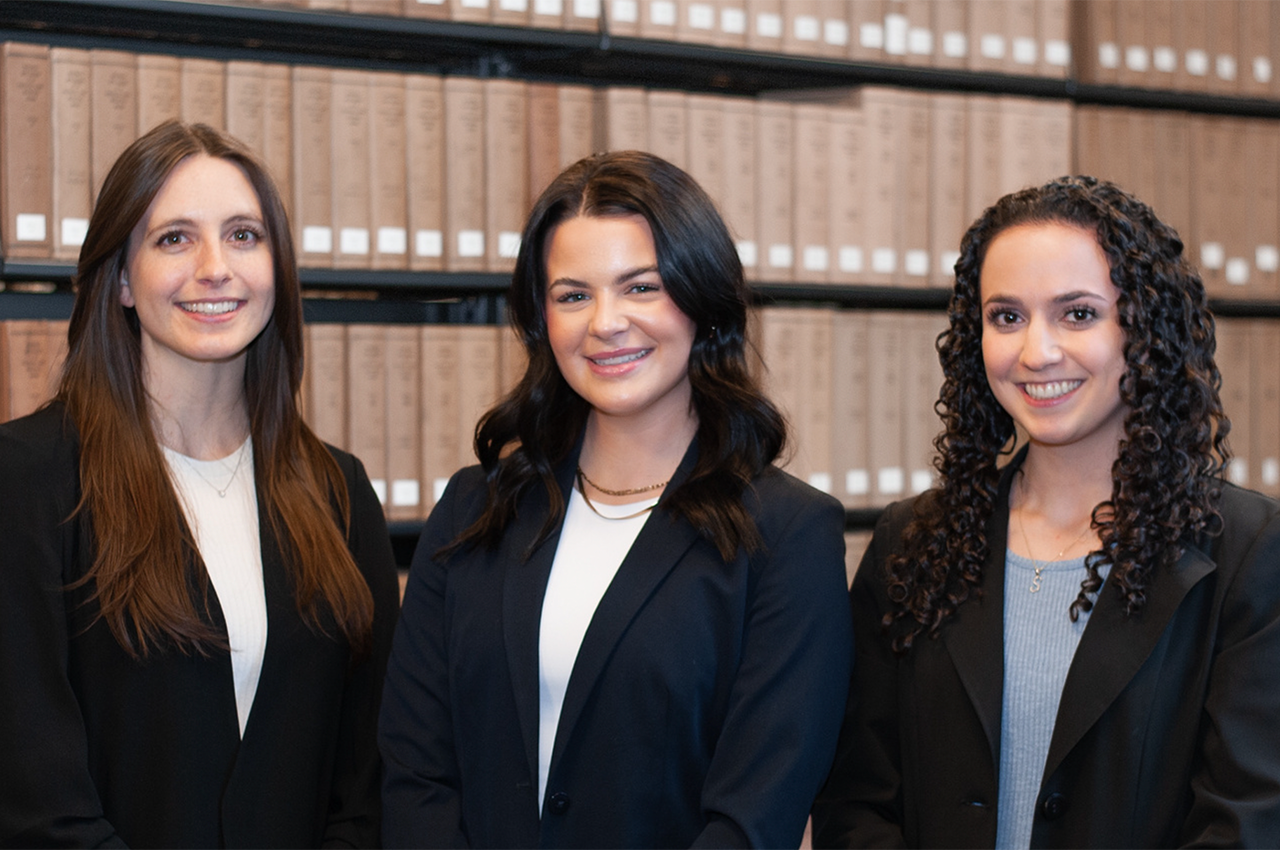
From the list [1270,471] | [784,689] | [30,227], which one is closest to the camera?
[784,689]

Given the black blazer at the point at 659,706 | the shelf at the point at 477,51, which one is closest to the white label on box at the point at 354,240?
the shelf at the point at 477,51

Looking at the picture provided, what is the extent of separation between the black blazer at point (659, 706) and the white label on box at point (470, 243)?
46.3 inches

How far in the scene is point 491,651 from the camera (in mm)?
1627

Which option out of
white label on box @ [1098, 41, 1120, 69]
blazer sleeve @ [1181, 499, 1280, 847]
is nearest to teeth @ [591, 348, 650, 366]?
blazer sleeve @ [1181, 499, 1280, 847]

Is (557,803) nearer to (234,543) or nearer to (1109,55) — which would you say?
(234,543)

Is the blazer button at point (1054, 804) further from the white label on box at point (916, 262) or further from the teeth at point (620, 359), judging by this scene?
the white label on box at point (916, 262)

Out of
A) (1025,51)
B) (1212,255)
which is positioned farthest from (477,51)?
(1212,255)

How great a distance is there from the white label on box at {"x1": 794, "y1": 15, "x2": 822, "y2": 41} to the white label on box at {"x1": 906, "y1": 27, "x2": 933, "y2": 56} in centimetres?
25

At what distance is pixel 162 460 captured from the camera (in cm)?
180

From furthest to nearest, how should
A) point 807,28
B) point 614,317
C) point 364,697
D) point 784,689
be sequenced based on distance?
point 807,28 → point 364,697 → point 614,317 → point 784,689

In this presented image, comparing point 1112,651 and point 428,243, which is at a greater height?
point 428,243

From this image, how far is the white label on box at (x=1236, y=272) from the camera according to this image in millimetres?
3254

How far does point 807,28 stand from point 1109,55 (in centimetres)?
84

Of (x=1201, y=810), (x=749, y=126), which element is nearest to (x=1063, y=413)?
(x=1201, y=810)
